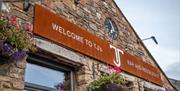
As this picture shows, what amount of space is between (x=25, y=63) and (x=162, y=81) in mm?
5748

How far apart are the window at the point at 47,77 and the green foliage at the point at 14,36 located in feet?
2.03

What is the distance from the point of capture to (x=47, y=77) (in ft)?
17.4

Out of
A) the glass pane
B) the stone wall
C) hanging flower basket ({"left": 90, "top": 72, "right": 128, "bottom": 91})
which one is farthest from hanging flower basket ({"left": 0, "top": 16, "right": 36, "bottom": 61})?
hanging flower basket ({"left": 90, "top": 72, "right": 128, "bottom": 91})

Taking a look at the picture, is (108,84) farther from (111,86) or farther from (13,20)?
(13,20)

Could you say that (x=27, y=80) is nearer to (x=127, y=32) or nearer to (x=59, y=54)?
(x=59, y=54)

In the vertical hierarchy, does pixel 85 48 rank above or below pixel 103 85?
above

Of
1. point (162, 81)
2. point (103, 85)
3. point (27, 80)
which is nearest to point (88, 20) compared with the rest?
point (103, 85)

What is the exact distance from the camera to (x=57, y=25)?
5.49 m

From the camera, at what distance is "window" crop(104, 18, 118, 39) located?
7402mm

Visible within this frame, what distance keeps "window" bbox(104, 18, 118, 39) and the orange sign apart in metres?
0.41

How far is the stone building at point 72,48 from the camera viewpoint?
4832 mm

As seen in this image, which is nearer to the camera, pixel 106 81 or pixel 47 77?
pixel 47 77

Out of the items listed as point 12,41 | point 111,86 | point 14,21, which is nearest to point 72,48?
point 111,86

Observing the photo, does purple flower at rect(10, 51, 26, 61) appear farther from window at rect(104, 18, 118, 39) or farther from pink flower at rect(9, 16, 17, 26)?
window at rect(104, 18, 118, 39)
